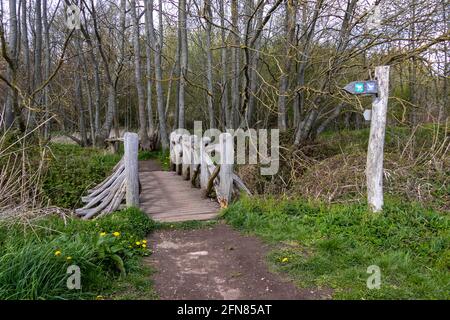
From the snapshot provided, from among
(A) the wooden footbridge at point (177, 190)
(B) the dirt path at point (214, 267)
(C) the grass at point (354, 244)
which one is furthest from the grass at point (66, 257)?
(C) the grass at point (354, 244)

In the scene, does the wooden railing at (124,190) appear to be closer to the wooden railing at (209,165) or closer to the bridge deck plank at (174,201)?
the bridge deck plank at (174,201)

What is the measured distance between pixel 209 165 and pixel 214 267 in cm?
330

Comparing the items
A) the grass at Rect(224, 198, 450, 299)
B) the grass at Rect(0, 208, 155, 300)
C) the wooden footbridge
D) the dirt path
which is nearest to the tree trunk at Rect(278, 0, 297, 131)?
the wooden footbridge

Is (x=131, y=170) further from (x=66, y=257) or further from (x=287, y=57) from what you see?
(x=287, y=57)

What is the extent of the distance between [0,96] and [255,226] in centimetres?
1546

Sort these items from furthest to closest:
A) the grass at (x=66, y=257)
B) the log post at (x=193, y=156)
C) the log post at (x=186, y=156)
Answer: the log post at (x=186, y=156) < the log post at (x=193, y=156) < the grass at (x=66, y=257)

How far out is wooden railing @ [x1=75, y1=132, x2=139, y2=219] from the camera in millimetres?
5812

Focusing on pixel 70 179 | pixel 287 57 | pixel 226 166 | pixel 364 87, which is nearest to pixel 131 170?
pixel 226 166

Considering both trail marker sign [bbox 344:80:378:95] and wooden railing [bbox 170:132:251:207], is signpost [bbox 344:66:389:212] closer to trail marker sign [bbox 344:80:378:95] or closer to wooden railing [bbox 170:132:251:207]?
trail marker sign [bbox 344:80:378:95]

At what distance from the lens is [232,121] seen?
12.9 metres

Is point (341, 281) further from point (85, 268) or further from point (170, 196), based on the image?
point (170, 196)

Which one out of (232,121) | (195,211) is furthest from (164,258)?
(232,121)

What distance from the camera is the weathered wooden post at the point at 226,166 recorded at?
6191 millimetres

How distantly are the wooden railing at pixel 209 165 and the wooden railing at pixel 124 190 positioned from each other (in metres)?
1.40
